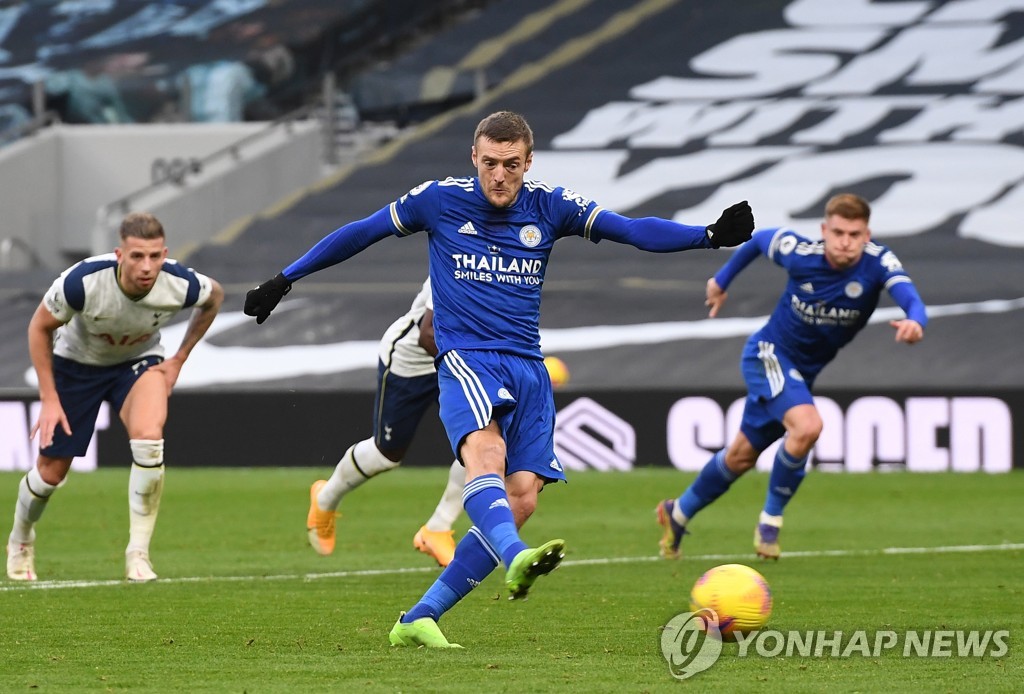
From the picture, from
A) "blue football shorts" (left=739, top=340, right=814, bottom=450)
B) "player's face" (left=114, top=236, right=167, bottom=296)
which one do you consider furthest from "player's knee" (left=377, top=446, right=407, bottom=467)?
"blue football shorts" (left=739, top=340, right=814, bottom=450)

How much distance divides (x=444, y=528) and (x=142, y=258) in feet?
6.75

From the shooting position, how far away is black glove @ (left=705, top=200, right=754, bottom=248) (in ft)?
20.6

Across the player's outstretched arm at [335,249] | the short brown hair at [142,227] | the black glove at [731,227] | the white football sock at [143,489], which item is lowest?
the white football sock at [143,489]

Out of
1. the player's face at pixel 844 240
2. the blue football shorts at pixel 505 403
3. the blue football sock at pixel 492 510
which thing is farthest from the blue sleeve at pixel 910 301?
the blue football sock at pixel 492 510

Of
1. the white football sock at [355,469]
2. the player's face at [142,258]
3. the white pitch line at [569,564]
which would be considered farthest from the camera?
the white football sock at [355,469]

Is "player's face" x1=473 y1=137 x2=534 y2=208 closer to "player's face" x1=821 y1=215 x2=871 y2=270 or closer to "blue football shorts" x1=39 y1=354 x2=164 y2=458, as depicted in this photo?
"blue football shorts" x1=39 y1=354 x2=164 y2=458

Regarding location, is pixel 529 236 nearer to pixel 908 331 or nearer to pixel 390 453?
pixel 908 331

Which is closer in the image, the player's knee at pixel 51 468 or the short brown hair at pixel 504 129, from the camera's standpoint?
the short brown hair at pixel 504 129

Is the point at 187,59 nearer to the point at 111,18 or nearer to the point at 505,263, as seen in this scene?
the point at 111,18

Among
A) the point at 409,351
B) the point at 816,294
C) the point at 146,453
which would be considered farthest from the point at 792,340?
the point at 146,453

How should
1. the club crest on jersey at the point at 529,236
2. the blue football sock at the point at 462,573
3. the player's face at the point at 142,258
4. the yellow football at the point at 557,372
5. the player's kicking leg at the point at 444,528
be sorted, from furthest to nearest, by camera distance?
the yellow football at the point at 557,372 → the player's kicking leg at the point at 444,528 → the player's face at the point at 142,258 → the club crest on jersey at the point at 529,236 → the blue football sock at the point at 462,573

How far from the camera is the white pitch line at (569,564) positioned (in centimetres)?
841

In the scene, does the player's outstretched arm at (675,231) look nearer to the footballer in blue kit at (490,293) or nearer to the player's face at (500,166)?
the footballer in blue kit at (490,293)

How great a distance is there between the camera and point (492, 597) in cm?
795
